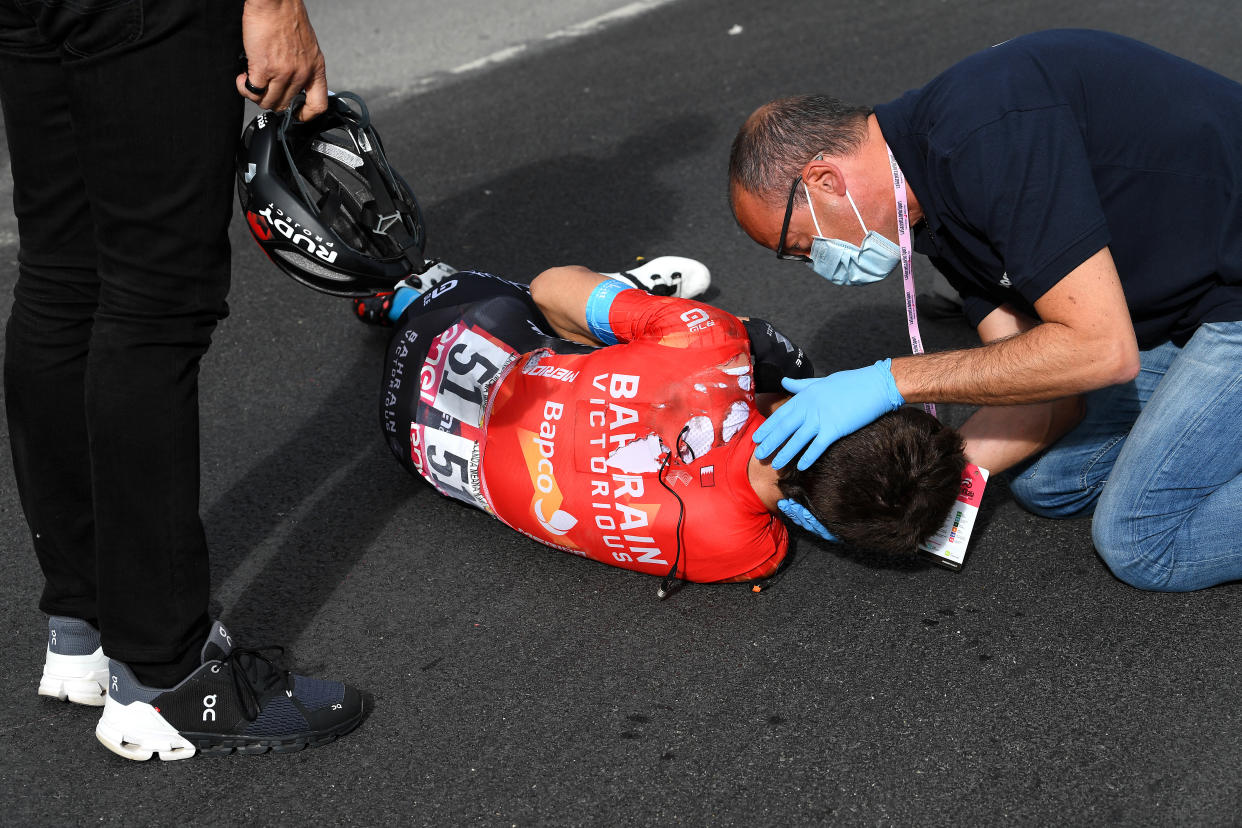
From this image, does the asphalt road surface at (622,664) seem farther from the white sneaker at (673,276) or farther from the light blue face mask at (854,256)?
the light blue face mask at (854,256)

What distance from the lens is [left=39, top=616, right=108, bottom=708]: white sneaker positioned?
2486 mm

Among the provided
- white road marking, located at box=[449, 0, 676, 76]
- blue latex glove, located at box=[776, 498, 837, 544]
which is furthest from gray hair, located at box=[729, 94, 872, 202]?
white road marking, located at box=[449, 0, 676, 76]

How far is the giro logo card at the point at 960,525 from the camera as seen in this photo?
2.77 m

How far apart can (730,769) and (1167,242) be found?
1500 millimetres

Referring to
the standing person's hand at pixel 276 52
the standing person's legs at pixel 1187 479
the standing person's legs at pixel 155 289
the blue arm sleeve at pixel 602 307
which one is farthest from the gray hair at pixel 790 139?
the standing person's legs at pixel 155 289

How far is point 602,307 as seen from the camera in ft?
9.97

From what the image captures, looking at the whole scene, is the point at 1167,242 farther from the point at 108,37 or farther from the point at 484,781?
the point at 108,37

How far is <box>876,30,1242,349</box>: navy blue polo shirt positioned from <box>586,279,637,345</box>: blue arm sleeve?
796mm

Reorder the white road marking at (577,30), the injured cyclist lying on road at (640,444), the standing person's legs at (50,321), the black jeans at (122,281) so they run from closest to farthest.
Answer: the black jeans at (122,281), the standing person's legs at (50,321), the injured cyclist lying on road at (640,444), the white road marking at (577,30)

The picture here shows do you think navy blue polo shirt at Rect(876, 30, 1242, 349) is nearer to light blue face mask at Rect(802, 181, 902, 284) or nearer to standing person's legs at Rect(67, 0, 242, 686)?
light blue face mask at Rect(802, 181, 902, 284)

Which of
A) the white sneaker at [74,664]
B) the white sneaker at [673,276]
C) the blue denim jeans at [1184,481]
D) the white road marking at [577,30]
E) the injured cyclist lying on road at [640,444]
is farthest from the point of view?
the white road marking at [577,30]

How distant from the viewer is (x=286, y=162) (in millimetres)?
2453

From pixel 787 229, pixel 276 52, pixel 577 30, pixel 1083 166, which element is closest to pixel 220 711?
pixel 276 52

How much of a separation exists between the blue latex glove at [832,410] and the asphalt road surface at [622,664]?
473 mm
